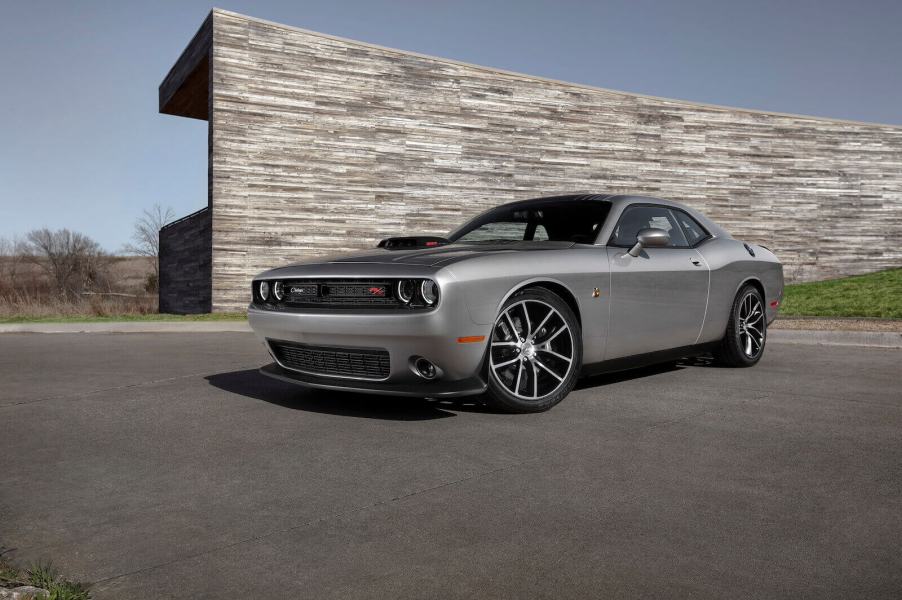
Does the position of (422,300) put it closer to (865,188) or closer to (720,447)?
(720,447)

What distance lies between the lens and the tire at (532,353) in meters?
4.81

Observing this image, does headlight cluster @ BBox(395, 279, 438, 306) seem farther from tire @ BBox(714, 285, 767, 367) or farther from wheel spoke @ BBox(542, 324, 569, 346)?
tire @ BBox(714, 285, 767, 367)

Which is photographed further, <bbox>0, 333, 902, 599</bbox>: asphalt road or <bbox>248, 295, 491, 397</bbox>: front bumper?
<bbox>248, 295, 491, 397</bbox>: front bumper

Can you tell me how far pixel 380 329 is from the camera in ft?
14.8

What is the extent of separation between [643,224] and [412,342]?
8.28 feet

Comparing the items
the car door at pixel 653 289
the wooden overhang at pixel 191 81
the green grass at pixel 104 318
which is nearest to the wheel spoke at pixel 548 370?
the car door at pixel 653 289

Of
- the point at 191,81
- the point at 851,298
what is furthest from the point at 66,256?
the point at 851,298

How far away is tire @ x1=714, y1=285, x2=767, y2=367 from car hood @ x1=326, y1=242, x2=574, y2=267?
2.17m

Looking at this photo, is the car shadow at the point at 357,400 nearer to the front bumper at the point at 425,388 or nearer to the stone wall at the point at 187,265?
the front bumper at the point at 425,388

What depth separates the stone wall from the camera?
58.0ft

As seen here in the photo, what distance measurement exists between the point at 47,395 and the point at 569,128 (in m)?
16.0

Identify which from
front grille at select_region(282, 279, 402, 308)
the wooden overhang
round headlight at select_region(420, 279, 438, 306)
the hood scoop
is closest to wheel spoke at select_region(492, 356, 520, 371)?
round headlight at select_region(420, 279, 438, 306)

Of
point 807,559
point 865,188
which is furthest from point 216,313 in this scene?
point 865,188

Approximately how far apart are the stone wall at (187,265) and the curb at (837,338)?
11.5 m
